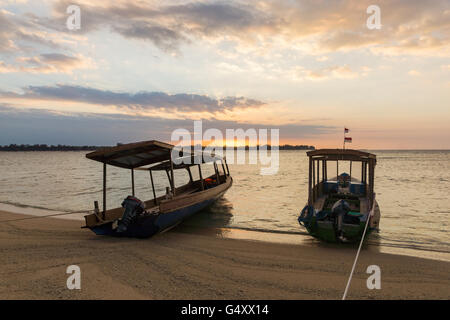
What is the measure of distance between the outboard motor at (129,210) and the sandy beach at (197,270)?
494 mm

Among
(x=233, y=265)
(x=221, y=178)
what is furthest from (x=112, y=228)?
(x=221, y=178)

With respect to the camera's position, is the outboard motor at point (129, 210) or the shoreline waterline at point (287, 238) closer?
the outboard motor at point (129, 210)

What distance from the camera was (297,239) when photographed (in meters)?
11.0

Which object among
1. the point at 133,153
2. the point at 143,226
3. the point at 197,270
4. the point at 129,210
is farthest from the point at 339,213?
the point at 133,153

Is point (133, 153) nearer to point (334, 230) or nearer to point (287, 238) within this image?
point (287, 238)

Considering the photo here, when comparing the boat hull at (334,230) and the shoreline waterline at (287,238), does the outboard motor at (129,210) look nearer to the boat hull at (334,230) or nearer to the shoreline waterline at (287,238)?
the shoreline waterline at (287,238)

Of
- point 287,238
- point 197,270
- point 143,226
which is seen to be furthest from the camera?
point 287,238

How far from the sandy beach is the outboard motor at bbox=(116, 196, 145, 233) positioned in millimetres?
494

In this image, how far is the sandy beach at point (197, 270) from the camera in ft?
18.9

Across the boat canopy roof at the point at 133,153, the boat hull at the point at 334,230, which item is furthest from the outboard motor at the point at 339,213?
the boat canopy roof at the point at 133,153

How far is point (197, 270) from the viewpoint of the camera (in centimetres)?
698

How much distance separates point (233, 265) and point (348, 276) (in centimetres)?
289

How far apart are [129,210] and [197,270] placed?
3.51 metres
